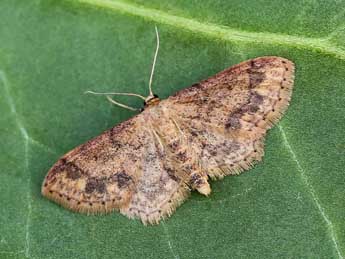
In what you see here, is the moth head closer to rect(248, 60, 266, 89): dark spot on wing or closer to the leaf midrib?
the leaf midrib

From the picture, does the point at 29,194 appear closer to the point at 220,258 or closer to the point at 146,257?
the point at 146,257

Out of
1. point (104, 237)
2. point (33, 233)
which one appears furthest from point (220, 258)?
point (33, 233)

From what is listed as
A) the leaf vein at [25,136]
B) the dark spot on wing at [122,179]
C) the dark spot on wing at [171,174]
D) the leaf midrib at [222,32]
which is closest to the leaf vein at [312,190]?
the leaf midrib at [222,32]

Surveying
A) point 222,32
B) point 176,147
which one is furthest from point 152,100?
point 222,32

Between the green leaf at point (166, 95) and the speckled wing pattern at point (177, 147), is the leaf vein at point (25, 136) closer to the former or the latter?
the green leaf at point (166, 95)

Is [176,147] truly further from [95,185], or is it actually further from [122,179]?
[95,185]

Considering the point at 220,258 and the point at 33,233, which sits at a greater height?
the point at 220,258
